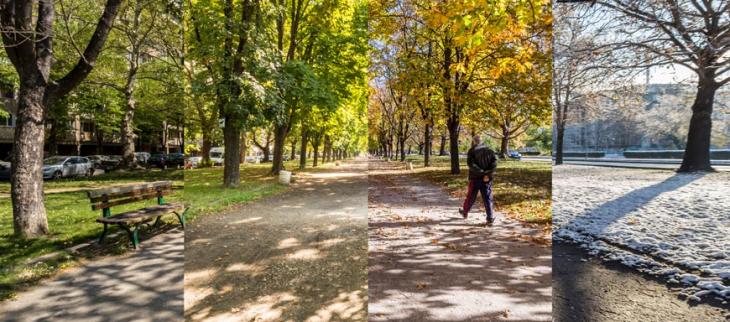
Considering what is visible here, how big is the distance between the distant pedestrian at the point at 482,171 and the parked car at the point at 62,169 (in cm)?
524

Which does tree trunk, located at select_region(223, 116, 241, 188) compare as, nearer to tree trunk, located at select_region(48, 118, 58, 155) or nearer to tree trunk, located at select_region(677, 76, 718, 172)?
tree trunk, located at select_region(48, 118, 58, 155)

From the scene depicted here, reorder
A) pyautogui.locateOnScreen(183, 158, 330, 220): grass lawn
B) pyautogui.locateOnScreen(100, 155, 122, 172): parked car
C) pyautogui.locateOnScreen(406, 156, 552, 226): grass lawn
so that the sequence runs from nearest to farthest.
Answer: pyautogui.locateOnScreen(406, 156, 552, 226): grass lawn < pyautogui.locateOnScreen(100, 155, 122, 172): parked car < pyautogui.locateOnScreen(183, 158, 330, 220): grass lawn

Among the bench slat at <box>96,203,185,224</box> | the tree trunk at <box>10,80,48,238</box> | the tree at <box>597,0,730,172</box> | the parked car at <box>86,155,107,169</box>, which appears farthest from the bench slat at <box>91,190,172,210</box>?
the tree at <box>597,0,730,172</box>

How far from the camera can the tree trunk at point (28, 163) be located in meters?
3.70

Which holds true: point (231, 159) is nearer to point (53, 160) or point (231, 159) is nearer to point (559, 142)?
point (53, 160)

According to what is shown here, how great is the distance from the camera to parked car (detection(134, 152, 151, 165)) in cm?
432

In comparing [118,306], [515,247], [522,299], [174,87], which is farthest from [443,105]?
[118,306]

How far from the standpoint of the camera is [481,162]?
4410 mm

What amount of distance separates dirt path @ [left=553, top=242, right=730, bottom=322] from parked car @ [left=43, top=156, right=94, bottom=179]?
6.03 metres

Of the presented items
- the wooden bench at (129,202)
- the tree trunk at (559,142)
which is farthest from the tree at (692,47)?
the wooden bench at (129,202)

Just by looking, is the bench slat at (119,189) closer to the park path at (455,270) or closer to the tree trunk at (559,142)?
the park path at (455,270)

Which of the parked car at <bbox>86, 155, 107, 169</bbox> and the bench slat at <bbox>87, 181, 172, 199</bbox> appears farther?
the parked car at <bbox>86, 155, 107, 169</bbox>

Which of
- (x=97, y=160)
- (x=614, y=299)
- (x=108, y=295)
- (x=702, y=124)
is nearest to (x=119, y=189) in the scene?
(x=97, y=160)

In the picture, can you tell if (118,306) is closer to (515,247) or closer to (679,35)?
(515,247)
